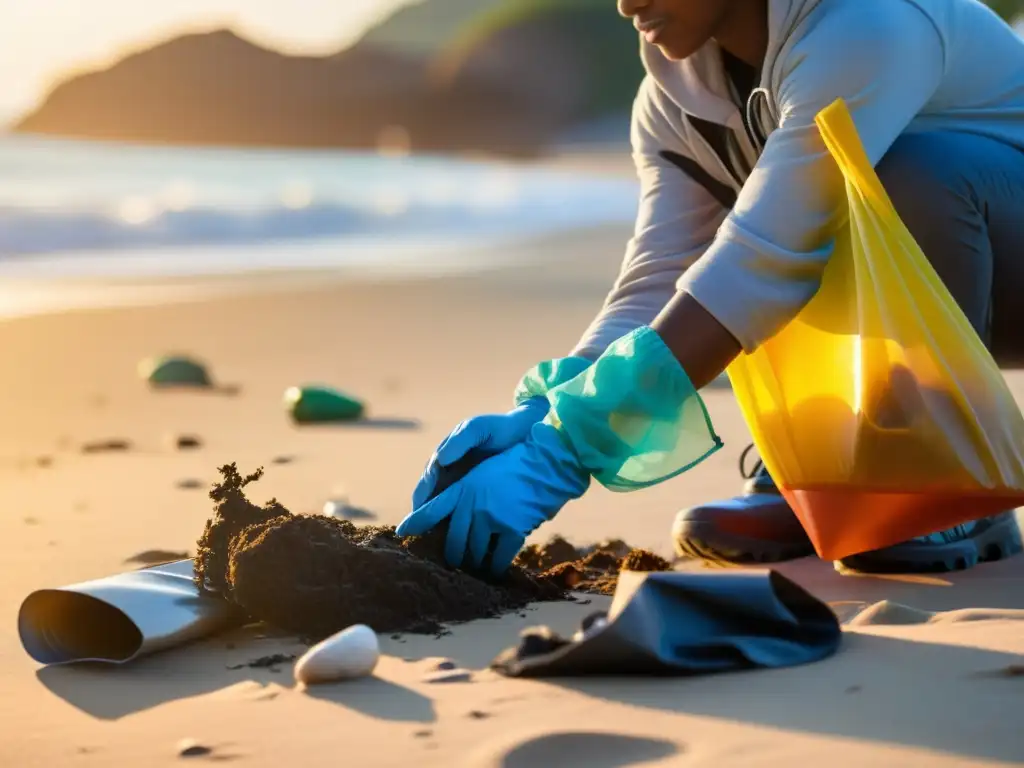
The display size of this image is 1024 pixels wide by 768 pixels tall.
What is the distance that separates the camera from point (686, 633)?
1912 mm

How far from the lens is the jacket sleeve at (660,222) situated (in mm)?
2906

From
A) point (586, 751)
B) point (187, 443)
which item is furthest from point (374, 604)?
point (187, 443)

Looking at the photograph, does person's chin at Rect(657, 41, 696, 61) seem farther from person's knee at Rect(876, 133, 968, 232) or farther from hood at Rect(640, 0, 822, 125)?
person's knee at Rect(876, 133, 968, 232)

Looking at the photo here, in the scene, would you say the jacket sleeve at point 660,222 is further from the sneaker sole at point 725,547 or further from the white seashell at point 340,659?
the white seashell at point 340,659

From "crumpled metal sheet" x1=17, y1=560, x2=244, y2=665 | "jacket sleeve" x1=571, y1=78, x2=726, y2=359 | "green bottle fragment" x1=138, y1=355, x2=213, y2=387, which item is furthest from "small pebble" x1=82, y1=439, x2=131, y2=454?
"crumpled metal sheet" x1=17, y1=560, x2=244, y2=665

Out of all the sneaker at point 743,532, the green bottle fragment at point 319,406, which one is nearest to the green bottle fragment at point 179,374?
the green bottle fragment at point 319,406

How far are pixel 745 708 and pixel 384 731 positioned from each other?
42 centimetres

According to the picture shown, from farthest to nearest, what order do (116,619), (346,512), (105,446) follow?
(105,446), (346,512), (116,619)

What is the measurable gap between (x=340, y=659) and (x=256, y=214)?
10430mm

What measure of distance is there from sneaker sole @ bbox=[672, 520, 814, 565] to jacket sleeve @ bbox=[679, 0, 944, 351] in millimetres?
483

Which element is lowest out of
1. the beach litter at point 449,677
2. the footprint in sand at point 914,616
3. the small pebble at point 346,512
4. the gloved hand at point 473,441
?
the footprint in sand at point 914,616

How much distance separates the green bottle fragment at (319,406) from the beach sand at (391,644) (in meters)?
0.08

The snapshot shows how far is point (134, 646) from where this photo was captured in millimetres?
2176

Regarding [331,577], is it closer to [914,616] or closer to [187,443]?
[914,616]
